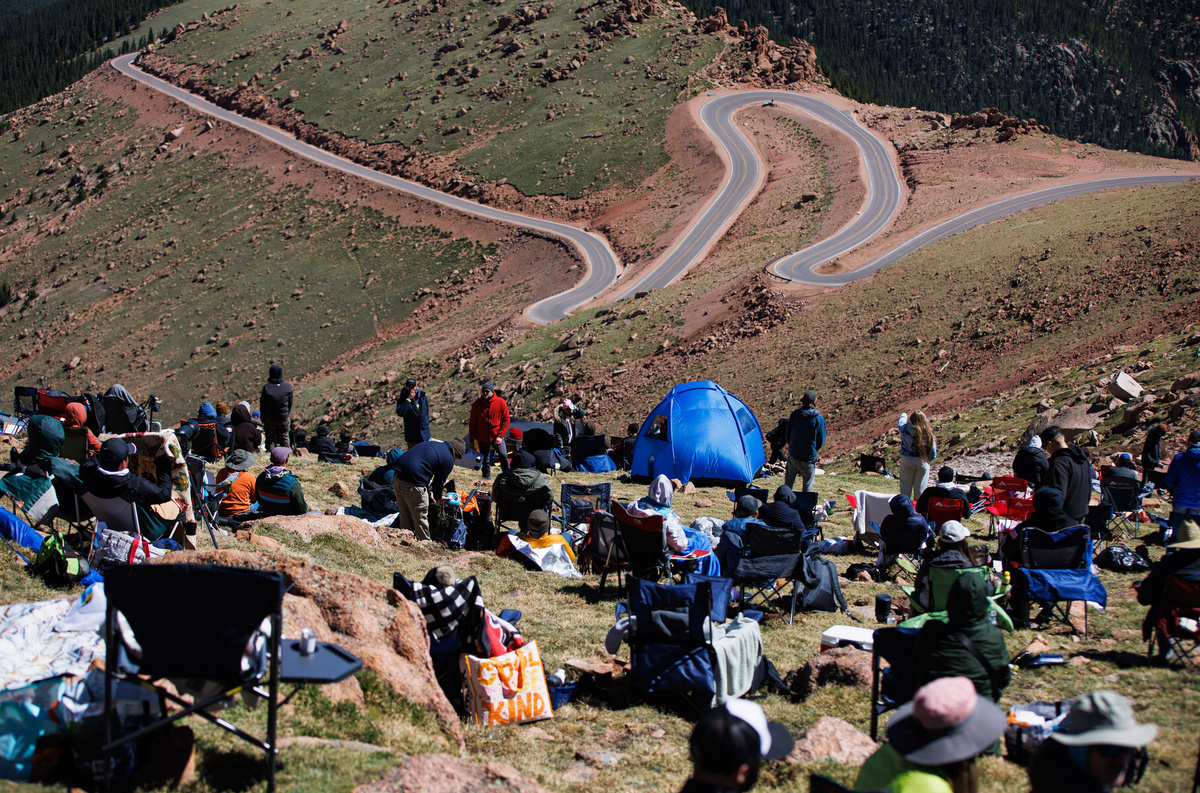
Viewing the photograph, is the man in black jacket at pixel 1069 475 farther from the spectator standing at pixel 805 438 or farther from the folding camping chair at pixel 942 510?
the spectator standing at pixel 805 438

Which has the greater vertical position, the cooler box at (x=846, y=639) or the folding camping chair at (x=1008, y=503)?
the cooler box at (x=846, y=639)

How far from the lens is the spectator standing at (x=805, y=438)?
14672 millimetres

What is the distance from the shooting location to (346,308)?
53.5m

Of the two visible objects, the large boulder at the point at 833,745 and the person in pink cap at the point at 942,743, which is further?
the large boulder at the point at 833,745

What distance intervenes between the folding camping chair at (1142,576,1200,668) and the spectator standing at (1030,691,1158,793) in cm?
381

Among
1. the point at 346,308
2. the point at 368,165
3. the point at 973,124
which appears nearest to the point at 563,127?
the point at 368,165

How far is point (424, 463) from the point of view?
11.2m

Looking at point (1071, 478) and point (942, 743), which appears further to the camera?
point (1071, 478)

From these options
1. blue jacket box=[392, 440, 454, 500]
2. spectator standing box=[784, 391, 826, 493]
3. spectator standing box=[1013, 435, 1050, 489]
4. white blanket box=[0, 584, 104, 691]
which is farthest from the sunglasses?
spectator standing box=[784, 391, 826, 493]

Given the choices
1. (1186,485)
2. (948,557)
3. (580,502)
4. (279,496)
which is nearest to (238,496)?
(279,496)

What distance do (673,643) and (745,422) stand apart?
41.8 feet

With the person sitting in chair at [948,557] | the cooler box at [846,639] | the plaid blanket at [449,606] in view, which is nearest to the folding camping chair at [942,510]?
the person sitting in chair at [948,557]

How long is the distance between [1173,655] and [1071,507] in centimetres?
357

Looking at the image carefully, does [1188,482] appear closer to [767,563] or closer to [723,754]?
[767,563]
